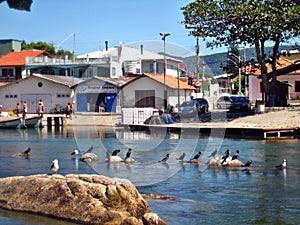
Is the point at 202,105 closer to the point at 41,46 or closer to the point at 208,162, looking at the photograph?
the point at 208,162

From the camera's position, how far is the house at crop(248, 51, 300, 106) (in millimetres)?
48188

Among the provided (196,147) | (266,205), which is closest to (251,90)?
(196,147)

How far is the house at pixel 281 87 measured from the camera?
48188 mm

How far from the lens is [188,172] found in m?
21.4

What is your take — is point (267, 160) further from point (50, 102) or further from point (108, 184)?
point (50, 102)

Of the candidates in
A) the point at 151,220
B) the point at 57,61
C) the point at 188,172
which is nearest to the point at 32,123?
the point at 57,61

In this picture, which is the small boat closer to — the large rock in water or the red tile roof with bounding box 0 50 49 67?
the red tile roof with bounding box 0 50 49 67

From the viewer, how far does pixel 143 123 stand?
42.5 meters

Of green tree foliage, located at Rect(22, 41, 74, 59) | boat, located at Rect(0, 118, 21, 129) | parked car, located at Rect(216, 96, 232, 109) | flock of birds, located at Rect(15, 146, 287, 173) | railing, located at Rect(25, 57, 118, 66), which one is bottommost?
flock of birds, located at Rect(15, 146, 287, 173)

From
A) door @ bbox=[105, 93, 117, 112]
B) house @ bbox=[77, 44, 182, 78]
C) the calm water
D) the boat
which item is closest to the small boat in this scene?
the boat

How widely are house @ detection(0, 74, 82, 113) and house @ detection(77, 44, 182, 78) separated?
4.23 metres

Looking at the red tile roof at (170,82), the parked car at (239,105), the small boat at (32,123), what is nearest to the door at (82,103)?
the red tile roof at (170,82)

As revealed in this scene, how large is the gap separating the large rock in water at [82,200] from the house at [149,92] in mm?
39507

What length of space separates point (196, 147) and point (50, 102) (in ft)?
102
